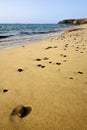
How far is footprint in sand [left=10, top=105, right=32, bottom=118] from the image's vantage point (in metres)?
2.54

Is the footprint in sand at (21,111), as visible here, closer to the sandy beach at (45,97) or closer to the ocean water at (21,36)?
the sandy beach at (45,97)

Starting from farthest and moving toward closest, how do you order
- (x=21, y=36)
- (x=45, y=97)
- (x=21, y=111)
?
(x=21, y=36)
(x=45, y=97)
(x=21, y=111)

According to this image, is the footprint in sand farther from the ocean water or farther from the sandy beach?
the ocean water

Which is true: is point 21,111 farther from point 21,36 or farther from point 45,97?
point 21,36

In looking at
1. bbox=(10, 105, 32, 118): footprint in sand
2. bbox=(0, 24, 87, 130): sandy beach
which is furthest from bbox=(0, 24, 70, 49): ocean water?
bbox=(10, 105, 32, 118): footprint in sand

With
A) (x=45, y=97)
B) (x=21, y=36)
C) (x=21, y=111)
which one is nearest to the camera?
(x=21, y=111)

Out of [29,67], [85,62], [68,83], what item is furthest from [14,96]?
[85,62]

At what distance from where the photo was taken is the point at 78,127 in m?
2.25

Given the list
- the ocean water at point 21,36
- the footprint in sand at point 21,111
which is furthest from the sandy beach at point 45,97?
the ocean water at point 21,36

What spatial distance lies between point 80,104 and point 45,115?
0.57 meters

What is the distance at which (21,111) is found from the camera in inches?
102

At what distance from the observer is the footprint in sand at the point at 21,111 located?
8.32 feet

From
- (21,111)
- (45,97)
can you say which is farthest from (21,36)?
(21,111)

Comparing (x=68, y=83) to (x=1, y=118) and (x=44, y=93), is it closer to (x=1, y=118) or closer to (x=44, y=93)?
(x=44, y=93)
